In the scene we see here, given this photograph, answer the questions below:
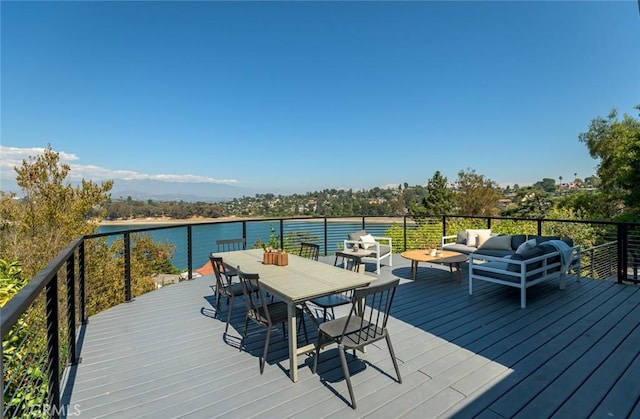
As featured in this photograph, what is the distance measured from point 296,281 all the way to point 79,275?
2.81m

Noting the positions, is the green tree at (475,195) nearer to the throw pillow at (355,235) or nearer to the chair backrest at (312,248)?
the throw pillow at (355,235)

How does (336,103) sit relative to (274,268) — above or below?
above

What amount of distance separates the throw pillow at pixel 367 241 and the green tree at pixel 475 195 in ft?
61.0

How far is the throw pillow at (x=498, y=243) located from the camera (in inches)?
241

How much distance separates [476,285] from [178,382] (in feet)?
14.9

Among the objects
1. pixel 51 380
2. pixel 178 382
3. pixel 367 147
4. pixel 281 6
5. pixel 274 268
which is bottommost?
pixel 178 382

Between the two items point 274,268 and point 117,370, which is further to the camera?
point 274,268

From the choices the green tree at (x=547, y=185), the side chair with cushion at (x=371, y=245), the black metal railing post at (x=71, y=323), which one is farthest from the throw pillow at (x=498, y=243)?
the green tree at (x=547, y=185)

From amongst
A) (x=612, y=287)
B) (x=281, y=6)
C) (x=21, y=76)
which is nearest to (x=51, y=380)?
(x=612, y=287)

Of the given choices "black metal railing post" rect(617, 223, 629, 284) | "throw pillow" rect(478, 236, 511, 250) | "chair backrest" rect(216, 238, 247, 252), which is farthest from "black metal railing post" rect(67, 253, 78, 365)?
"black metal railing post" rect(617, 223, 629, 284)

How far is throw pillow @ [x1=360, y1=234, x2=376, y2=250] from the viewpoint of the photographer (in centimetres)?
638

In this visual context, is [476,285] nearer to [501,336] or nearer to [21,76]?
[501,336]

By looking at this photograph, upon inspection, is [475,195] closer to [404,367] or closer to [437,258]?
[437,258]

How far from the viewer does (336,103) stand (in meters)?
15.4
